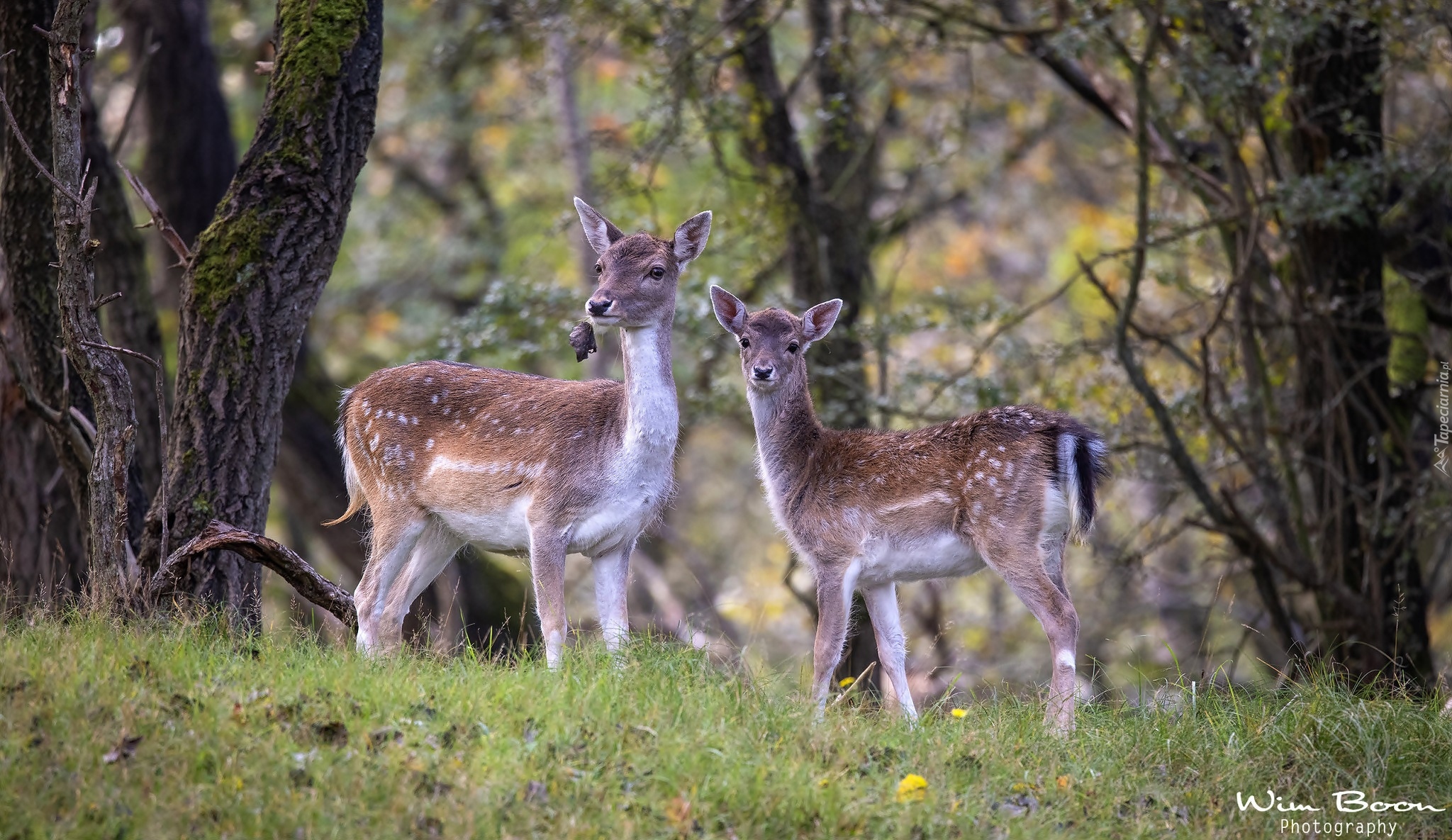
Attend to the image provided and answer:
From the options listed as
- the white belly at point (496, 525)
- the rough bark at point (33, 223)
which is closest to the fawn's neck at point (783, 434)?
the white belly at point (496, 525)

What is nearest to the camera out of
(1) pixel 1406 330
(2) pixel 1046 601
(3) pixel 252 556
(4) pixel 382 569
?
(3) pixel 252 556

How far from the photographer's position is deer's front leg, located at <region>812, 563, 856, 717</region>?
697 cm

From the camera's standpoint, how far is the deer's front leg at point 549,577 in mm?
6840

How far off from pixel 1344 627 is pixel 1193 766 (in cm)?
426

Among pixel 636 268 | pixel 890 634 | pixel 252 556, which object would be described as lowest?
pixel 890 634

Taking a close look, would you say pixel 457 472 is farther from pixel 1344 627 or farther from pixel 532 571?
pixel 1344 627

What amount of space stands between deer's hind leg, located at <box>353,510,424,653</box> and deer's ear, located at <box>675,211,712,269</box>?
193cm

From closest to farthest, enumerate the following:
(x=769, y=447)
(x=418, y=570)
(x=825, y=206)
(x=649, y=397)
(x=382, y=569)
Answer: (x=649, y=397), (x=382, y=569), (x=418, y=570), (x=769, y=447), (x=825, y=206)

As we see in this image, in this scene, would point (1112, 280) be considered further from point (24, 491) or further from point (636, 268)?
point (24, 491)

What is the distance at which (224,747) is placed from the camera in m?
4.87

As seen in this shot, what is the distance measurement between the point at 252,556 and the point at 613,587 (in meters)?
1.72

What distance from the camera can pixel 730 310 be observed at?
322 inches

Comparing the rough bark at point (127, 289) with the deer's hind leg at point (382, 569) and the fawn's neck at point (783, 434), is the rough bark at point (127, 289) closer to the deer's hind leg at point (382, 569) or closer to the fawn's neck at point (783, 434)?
the deer's hind leg at point (382, 569)

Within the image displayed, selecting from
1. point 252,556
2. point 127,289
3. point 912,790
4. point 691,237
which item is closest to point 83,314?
point 252,556
